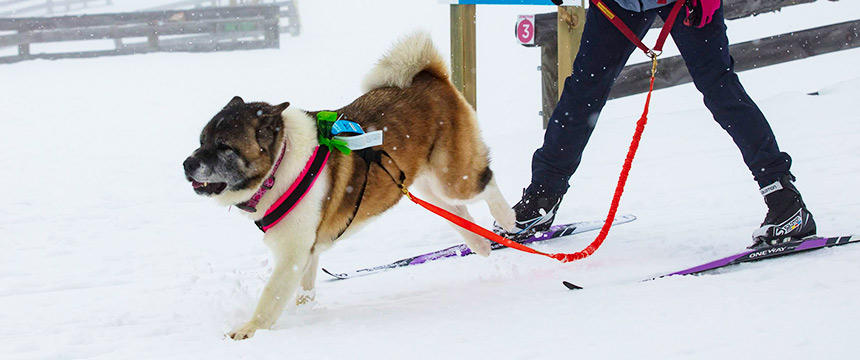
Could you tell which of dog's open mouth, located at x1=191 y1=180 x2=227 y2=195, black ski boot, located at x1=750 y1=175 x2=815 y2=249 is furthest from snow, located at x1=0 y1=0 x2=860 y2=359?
dog's open mouth, located at x1=191 y1=180 x2=227 y2=195

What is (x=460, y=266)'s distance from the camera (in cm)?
387

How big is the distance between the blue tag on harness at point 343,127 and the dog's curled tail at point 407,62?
57cm

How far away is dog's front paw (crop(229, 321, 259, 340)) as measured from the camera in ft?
9.28

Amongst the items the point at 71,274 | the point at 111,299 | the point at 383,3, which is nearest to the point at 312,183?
the point at 111,299

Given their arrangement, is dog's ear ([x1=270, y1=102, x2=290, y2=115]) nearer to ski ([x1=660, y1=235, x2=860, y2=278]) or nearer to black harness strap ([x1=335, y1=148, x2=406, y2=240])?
black harness strap ([x1=335, y1=148, x2=406, y2=240])

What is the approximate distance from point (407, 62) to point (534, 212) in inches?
40.9

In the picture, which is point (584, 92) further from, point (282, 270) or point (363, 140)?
point (282, 270)

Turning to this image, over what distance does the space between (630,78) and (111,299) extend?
4804 mm

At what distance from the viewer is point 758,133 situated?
3383mm

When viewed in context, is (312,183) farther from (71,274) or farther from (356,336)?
(71,274)

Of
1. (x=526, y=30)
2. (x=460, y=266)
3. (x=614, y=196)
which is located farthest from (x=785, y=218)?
(x=526, y=30)

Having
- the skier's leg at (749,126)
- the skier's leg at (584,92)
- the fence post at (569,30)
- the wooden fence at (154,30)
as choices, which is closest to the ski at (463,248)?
the skier's leg at (584,92)

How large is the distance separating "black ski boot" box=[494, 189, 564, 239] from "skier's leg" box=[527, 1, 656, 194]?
37 mm

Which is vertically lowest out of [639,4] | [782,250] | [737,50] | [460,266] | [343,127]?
[460,266]
